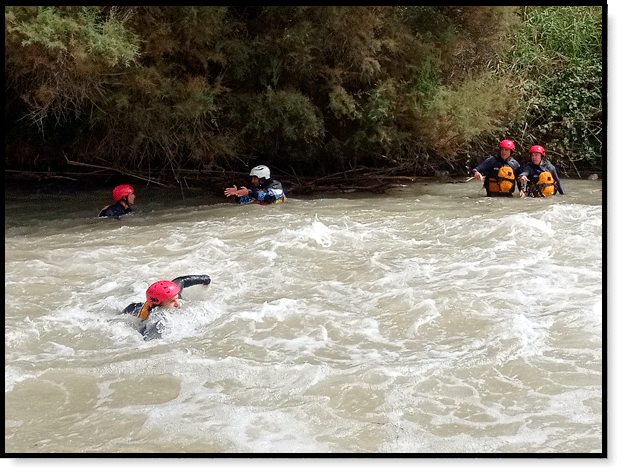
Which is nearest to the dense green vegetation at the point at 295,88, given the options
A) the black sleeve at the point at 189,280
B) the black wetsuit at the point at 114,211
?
the black wetsuit at the point at 114,211

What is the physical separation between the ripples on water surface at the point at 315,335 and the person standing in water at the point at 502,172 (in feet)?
2.72

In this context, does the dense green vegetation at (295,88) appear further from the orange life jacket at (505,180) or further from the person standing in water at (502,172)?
the orange life jacket at (505,180)

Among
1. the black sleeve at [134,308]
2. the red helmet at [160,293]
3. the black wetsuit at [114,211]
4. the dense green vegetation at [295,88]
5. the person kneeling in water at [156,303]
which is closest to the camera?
the person kneeling in water at [156,303]

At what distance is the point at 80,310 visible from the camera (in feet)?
20.5

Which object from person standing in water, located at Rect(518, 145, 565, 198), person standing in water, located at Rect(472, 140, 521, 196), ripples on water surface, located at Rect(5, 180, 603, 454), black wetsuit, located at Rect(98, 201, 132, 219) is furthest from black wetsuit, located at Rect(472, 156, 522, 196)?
black wetsuit, located at Rect(98, 201, 132, 219)

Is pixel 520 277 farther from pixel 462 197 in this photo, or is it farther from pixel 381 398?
pixel 462 197

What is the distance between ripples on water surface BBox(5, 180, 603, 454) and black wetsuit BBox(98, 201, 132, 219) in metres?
0.22

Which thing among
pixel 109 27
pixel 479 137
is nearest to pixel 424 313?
pixel 109 27

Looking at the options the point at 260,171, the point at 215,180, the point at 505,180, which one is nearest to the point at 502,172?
the point at 505,180

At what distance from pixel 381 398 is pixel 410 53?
7678 mm

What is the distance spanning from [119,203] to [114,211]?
0.12m

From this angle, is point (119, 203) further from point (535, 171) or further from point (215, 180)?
point (535, 171)

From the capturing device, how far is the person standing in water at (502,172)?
1042 centimetres

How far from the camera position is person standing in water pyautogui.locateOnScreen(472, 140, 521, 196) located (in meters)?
10.4
